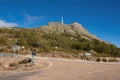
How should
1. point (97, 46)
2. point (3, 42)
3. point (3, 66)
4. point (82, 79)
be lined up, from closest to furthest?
point (82, 79)
point (3, 66)
point (3, 42)
point (97, 46)

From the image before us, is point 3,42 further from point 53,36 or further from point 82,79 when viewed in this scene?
point 82,79

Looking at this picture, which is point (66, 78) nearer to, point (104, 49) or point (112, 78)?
point (112, 78)

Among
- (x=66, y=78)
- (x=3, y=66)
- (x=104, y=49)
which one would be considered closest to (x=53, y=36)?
(x=104, y=49)

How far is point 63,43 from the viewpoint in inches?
4444

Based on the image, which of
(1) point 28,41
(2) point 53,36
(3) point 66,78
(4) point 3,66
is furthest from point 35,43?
(3) point 66,78

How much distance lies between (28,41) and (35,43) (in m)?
4.04

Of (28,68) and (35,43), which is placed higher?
(35,43)

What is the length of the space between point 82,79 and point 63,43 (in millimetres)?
91944

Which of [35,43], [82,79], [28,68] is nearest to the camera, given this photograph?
[82,79]

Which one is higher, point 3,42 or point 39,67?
point 3,42

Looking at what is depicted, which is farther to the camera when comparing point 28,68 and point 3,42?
point 3,42

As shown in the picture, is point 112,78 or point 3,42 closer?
point 112,78

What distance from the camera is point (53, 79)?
829 inches

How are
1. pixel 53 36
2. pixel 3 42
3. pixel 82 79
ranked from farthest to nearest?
pixel 53 36, pixel 3 42, pixel 82 79
